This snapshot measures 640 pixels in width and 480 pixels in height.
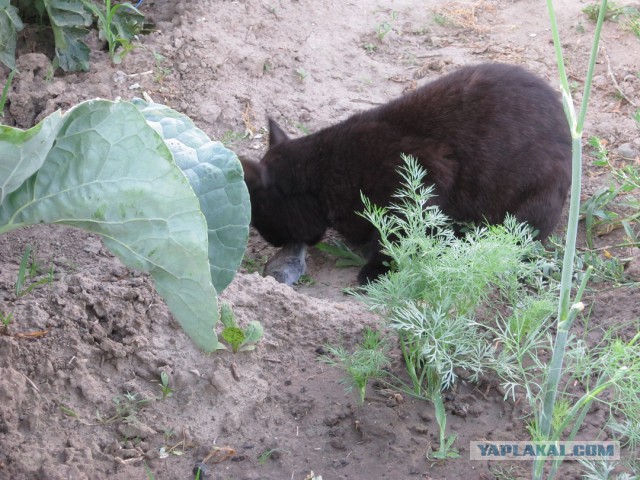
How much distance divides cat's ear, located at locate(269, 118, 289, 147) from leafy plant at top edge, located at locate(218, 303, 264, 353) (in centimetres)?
168

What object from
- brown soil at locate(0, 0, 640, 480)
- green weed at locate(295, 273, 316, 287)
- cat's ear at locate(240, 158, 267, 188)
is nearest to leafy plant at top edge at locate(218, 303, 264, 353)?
brown soil at locate(0, 0, 640, 480)

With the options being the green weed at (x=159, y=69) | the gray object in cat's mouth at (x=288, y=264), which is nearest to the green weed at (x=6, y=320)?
the gray object in cat's mouth at (x=288, y=264)

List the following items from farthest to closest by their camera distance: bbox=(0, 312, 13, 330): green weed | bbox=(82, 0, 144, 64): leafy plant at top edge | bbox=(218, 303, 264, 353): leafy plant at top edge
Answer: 1. bbox=(82, 0, 144, 64): leafy plant at top edge
2. bbox=(218, 303, 264, 353): leafy plant at top edge
3. bbox=(0, 312, 13, 330): green weed

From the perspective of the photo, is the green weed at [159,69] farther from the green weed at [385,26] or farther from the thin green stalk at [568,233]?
the thin green stalk at [568,233]

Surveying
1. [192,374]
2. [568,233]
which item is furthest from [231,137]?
[568,233]

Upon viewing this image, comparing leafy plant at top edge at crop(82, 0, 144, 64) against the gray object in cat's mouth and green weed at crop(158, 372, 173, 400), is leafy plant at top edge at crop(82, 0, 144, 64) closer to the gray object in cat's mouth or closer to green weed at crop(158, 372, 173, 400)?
the gray object in cat's mouth

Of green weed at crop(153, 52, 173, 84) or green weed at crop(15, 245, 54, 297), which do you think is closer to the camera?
green weed at crop(15, 245, 54, 297)

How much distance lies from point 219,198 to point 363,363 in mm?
717

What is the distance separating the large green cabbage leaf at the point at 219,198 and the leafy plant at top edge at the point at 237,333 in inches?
19.4

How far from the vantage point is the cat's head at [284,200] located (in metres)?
4.30

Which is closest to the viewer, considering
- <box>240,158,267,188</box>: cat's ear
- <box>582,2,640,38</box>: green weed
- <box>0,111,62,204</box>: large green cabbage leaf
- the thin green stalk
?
the thin green stalk

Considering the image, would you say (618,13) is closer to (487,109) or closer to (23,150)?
(487,109)

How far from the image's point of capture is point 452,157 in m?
3.96

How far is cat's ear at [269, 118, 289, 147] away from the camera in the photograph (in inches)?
175
